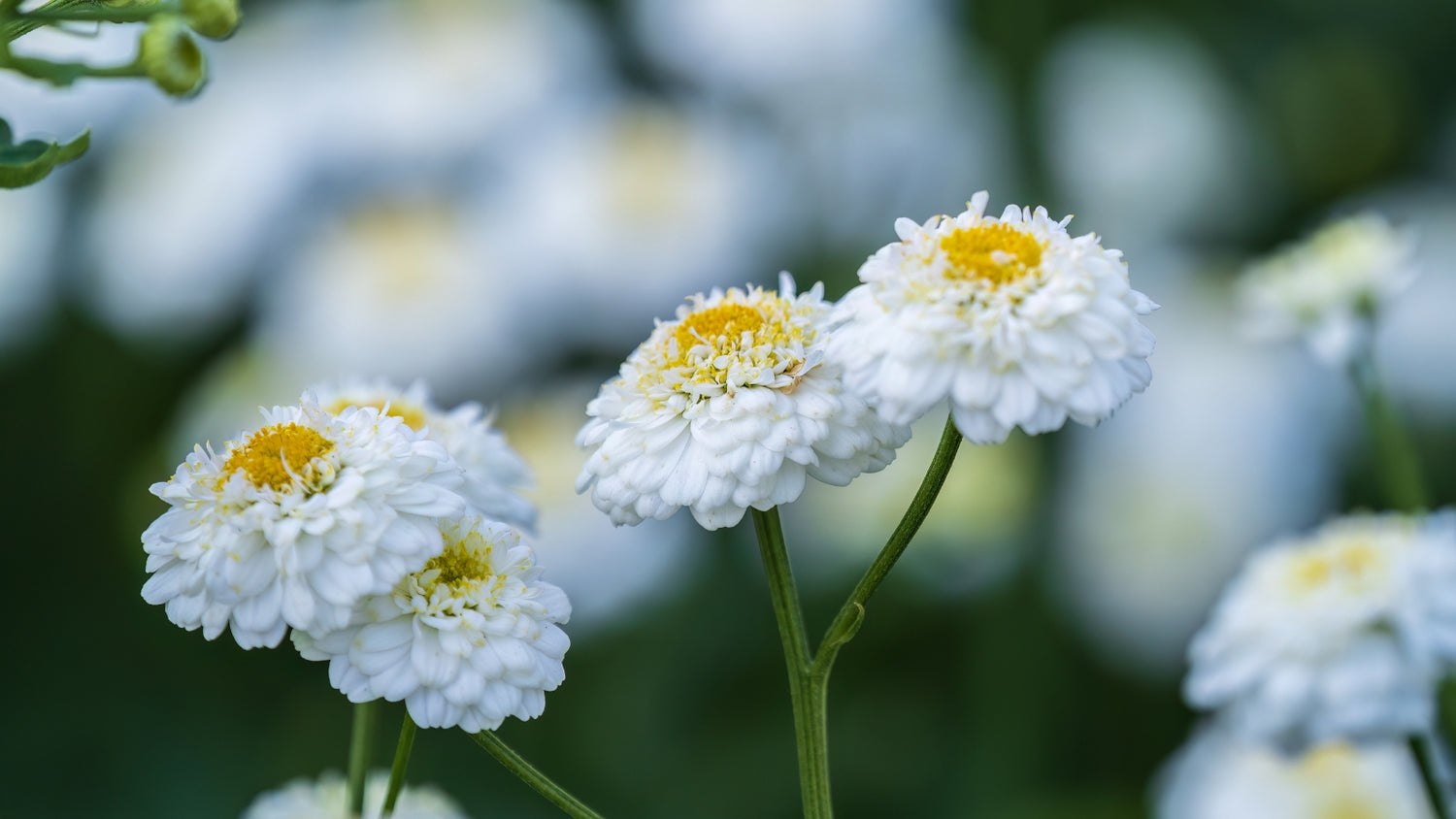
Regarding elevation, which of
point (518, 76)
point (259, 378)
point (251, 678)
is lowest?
point (251, 678)

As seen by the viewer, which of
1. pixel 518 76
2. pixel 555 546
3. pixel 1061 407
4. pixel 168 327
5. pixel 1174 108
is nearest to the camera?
pixel 1061 407

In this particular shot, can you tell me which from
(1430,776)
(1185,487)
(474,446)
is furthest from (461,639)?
(1185,487)

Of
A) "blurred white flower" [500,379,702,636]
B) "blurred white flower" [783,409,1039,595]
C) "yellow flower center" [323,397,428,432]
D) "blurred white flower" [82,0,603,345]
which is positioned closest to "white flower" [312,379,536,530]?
"yellow flower center" [323,397,428,432]

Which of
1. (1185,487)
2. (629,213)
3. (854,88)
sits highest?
(854,88)

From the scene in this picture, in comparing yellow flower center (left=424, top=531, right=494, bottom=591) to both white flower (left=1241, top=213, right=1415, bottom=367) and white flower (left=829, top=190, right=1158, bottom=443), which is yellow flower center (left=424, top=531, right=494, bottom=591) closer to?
white flower (left=829, top=190, right=1158, bottom=443)

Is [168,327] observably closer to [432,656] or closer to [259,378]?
[259,378]

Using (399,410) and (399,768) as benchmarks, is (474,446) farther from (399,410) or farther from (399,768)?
(399,768)

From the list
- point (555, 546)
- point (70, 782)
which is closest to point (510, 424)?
point (555, 546)

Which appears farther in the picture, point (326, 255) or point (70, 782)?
point (326, 255)
